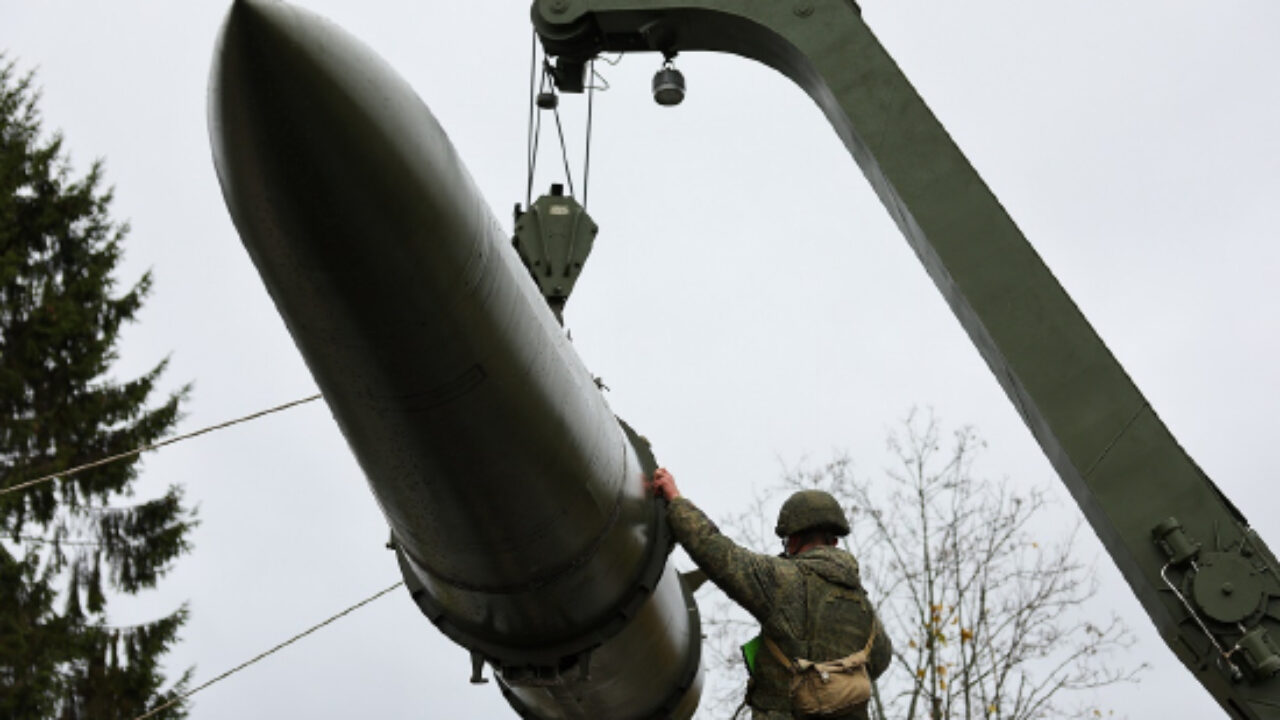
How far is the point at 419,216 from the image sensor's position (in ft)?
8.91

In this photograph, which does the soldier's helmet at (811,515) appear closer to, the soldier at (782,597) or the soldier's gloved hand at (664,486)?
the soldier at (782,597)

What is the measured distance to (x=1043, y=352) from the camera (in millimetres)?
4062

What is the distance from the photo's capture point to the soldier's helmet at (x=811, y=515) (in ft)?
15.2

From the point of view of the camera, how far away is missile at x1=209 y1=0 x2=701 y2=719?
2518mm

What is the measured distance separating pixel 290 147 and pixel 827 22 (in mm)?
2839

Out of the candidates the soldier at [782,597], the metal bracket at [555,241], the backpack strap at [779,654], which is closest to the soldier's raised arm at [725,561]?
the soldier at [782,597]

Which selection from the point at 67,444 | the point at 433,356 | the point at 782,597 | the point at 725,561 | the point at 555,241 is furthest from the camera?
the point at 67,444

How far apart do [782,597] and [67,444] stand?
11231mm

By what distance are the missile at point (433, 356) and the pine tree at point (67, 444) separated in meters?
9.90

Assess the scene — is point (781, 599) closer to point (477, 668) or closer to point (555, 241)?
point (477, 668)

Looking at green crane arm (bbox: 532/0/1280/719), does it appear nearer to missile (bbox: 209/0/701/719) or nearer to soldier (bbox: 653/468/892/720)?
soldier (bbox: 653/468/892/720)

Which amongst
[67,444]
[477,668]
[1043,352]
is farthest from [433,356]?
[67,444]

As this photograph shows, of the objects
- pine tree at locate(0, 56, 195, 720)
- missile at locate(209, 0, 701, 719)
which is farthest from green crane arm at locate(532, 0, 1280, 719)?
pine tree at locate(0, 56, 195, 720)

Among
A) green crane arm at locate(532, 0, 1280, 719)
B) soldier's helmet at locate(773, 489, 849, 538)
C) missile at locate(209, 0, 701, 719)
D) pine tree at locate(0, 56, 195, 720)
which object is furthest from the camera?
pine tree at locate(0, 56, 195, 720)
